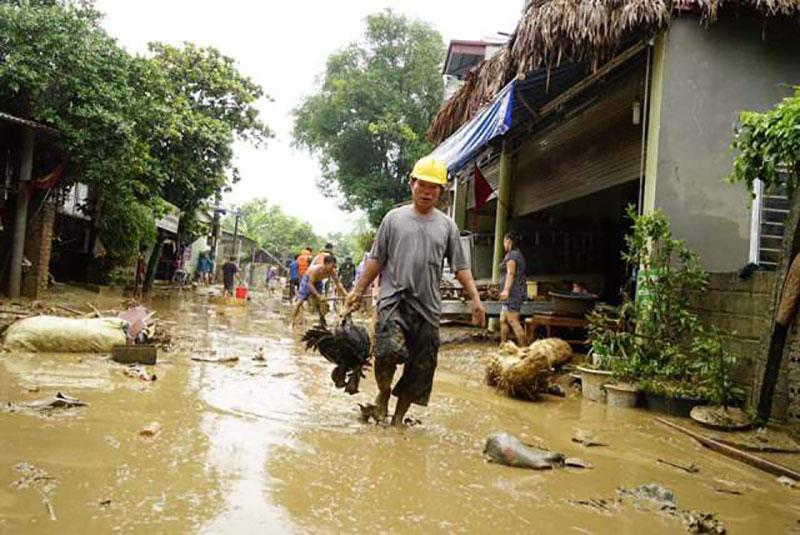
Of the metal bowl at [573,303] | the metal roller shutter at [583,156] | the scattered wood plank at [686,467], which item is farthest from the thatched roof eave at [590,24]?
the scattered wood plank at [686,467]

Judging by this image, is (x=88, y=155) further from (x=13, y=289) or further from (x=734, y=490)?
(x=734, y=490)

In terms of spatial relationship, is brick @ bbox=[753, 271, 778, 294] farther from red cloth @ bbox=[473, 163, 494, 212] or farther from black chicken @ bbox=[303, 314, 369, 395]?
red cloth @ bbox=[473, 163, 494, 212]

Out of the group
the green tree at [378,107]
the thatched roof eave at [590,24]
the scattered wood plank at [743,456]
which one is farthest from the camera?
the green tree at [378,107]

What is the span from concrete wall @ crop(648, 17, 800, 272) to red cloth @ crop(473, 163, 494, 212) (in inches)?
237

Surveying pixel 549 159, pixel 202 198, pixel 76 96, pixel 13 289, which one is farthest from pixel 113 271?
pixel 549 159

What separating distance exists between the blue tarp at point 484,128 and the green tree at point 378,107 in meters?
16.4

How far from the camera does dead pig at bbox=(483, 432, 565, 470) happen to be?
3371 millimetres

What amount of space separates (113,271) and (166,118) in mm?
6321

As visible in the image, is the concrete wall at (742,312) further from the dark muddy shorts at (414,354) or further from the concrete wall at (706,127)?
the dark muddy shorts at (414,354)

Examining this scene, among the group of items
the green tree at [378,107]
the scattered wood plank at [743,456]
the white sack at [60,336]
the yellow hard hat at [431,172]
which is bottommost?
the scattered wood plank at [743,456]

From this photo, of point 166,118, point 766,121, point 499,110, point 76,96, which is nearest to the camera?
point 766,121

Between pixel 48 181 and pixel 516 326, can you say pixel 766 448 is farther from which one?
pixel 48 181

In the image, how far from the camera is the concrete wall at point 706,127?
668 centimetres

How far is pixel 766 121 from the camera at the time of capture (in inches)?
177
